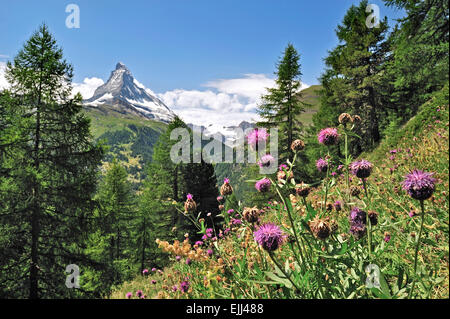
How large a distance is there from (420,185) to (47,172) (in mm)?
13375

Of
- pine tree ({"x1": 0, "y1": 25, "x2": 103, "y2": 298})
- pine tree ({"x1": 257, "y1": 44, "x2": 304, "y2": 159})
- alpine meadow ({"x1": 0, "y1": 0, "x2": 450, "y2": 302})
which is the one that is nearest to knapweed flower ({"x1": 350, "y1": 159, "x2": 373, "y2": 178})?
alpine meadow ({"x1": 0, "y1": 0, "x2": 450, "y2": 302})

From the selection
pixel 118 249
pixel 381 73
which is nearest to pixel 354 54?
pixel 381 73

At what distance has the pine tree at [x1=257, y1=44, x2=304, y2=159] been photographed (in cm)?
1872

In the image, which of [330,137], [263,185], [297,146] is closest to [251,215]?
[263,185]

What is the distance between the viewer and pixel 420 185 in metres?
1.50

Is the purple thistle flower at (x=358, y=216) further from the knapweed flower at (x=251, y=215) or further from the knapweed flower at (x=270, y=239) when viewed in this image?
the knapweed flower at (x=251, y=215)

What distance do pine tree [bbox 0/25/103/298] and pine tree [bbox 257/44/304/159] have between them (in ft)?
40.0

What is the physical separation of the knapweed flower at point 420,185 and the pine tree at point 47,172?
40.7ft

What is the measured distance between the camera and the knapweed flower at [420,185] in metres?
1.47

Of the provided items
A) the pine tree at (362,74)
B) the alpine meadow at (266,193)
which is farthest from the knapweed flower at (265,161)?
the pine tree at (362,74)

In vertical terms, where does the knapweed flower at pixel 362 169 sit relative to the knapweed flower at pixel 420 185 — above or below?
above

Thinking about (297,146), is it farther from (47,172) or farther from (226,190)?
(47,172)
